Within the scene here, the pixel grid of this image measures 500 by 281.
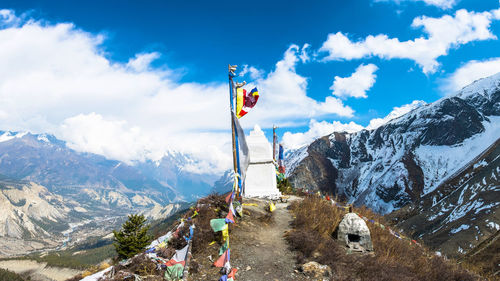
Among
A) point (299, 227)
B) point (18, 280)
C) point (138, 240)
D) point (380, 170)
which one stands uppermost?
point (299, 227)

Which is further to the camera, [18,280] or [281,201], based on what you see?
[18,280]

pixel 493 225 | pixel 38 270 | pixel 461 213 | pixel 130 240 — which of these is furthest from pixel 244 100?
pixel 38 270

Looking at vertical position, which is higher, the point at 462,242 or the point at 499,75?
the point at 499,75

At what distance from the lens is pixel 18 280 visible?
10788 centimetres

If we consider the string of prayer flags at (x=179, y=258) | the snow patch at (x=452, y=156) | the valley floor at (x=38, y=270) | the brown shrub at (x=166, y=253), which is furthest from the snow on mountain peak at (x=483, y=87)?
the valley floor at (x=38, y=270)

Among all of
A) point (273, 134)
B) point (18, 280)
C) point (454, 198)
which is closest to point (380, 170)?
point (454, 198)

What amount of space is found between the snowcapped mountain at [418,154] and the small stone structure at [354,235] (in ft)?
437

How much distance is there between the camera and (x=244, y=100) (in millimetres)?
12016

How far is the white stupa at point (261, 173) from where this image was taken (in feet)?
75.9

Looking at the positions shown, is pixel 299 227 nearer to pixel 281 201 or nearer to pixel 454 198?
pixel 281 201

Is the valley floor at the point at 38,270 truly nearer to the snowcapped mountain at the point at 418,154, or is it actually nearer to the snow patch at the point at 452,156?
the snowcapped mountain at the point at 418,154

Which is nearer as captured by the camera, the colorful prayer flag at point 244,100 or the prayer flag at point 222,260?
the prayer flag at point 222,260

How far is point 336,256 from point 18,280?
14949cm

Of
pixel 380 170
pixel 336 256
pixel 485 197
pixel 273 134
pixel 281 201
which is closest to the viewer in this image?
pixel 336 256
